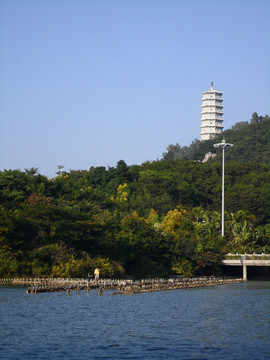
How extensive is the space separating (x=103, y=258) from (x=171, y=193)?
70042 mm

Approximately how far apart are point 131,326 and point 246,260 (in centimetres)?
5179

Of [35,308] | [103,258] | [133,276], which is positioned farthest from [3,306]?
→ [133,276]

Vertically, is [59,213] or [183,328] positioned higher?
[59,213]

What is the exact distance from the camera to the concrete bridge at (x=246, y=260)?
89125 millimetres

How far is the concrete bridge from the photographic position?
292 ft

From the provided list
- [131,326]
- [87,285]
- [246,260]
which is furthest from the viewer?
[246,260]

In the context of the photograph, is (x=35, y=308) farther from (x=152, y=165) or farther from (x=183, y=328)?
(x=152, y=165)

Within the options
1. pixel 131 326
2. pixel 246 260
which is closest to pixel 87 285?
pixel 131 326

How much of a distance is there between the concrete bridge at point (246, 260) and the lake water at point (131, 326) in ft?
86.8

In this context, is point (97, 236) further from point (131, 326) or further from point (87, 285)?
point (131, 326)

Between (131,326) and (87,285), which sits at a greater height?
(87,285)

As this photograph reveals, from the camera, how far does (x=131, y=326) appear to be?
41.2 metres

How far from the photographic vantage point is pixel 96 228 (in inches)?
2992

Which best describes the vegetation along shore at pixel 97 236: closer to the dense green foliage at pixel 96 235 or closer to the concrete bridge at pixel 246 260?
the dense green foliage at pixel 96 235
